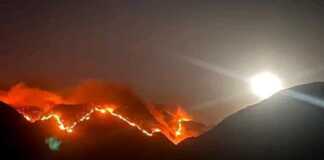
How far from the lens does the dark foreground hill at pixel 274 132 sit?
3578 inches

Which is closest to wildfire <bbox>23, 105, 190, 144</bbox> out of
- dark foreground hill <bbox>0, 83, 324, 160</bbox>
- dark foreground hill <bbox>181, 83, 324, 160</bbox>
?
dark foreground hill <bbox>0, 83, 324, 160</bbox>

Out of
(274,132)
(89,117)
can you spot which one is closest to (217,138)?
(274,132)

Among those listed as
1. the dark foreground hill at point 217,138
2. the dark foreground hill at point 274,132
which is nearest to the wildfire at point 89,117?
the dark foreground hill at point 217,138

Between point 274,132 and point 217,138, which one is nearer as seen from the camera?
point 274,132

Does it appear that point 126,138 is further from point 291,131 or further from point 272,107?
point 291,131

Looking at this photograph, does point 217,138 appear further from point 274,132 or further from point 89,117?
point 89,117

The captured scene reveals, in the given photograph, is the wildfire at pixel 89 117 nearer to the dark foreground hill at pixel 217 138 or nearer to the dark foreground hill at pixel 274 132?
the dark foreground hill at pixel 217 138

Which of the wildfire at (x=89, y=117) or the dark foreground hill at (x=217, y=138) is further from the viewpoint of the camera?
the wildfire at (x=89, y=117)

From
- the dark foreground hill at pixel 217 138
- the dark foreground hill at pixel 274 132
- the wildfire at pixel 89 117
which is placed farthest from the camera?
the wildfire at pixel 89 117

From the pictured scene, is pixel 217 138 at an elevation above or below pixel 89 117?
below

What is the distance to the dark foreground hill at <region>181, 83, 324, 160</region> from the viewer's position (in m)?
90.9

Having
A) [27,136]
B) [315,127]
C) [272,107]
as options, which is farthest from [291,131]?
[27,136]

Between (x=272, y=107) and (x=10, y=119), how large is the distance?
75.2m

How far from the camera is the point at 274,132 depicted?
97.5 metres
